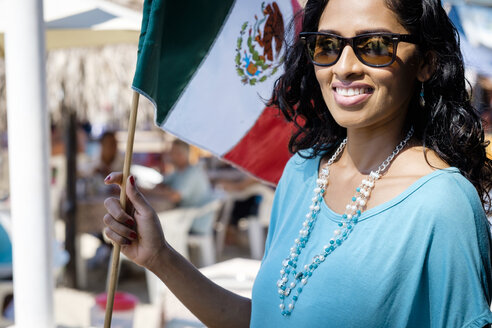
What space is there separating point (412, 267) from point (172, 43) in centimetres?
106

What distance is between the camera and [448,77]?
116 centimetres

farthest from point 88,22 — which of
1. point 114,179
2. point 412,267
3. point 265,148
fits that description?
point 412,267

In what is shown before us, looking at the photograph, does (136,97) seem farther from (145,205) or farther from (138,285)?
(138,285)

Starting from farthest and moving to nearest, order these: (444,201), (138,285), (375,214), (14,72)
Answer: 1. (138,285)
2. (14,72)
3. (375,214)
4. (444,201)

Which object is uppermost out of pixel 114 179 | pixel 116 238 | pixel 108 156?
pixel 114 179

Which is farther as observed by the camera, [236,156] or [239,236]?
[239,236]

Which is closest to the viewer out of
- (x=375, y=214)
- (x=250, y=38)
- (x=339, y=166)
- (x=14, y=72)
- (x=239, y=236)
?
(x=375, y=214)

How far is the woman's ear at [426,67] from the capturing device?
1172 mm

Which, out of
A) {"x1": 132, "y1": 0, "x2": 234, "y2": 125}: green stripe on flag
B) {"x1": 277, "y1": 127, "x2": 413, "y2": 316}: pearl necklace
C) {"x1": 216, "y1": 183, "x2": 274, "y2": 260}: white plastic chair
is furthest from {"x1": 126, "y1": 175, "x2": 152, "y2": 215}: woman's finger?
{"x1": 216, "y1": 183, "x2": 274, "y2": 260}: white plastic chair

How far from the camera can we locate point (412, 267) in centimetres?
101

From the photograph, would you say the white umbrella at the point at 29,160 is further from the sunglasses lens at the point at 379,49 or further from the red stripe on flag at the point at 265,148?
the sunglasses lens at the point at 379,49

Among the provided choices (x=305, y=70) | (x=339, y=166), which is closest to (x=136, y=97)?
(x=305, y=70)

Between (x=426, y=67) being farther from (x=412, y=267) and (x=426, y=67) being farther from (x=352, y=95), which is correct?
(x=412, y=267)

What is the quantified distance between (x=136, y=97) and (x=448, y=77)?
0.77 meters
